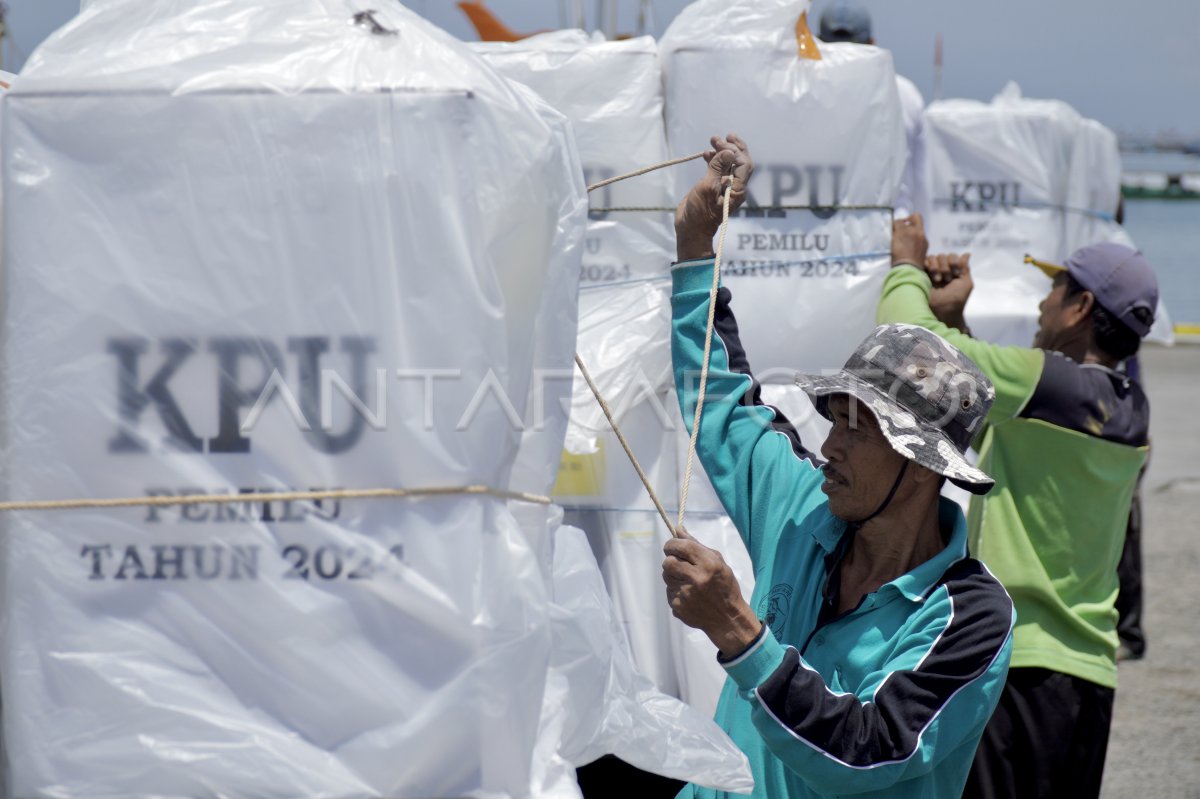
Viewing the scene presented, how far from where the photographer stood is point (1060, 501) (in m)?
3.12

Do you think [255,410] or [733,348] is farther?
[733,348]

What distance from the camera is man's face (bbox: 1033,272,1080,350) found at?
3211 mm

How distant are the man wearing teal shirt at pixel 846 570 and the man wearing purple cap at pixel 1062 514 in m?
0.90

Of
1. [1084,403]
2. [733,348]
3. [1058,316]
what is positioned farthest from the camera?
[1058,316]

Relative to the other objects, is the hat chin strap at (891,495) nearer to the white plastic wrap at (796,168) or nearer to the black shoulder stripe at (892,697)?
the black shoulder stripe at (892,697)

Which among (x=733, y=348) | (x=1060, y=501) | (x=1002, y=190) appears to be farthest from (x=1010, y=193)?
(x=733, y=348)

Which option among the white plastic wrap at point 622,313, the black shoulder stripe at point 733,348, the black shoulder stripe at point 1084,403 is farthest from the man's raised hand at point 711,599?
the black shoulder stripe at point 1084,403

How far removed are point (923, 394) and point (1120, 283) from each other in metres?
1.36

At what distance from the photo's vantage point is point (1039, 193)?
17.5ft

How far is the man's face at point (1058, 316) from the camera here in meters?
3.21

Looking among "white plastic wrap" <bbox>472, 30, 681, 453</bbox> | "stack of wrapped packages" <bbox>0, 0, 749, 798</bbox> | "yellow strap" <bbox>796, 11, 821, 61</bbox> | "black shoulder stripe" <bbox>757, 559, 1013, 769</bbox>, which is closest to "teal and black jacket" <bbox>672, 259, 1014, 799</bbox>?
"black shoulder stripe" <bbox>757, 559, 1013, 769</bbox>

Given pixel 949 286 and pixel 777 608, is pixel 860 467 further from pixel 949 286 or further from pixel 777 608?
pixel 949 286

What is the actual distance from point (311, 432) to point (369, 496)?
0.09 m

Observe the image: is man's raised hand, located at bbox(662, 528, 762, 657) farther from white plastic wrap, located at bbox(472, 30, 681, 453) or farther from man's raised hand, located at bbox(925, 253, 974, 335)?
man's raised hand, located at bbox(925, 253, 974, 335)
